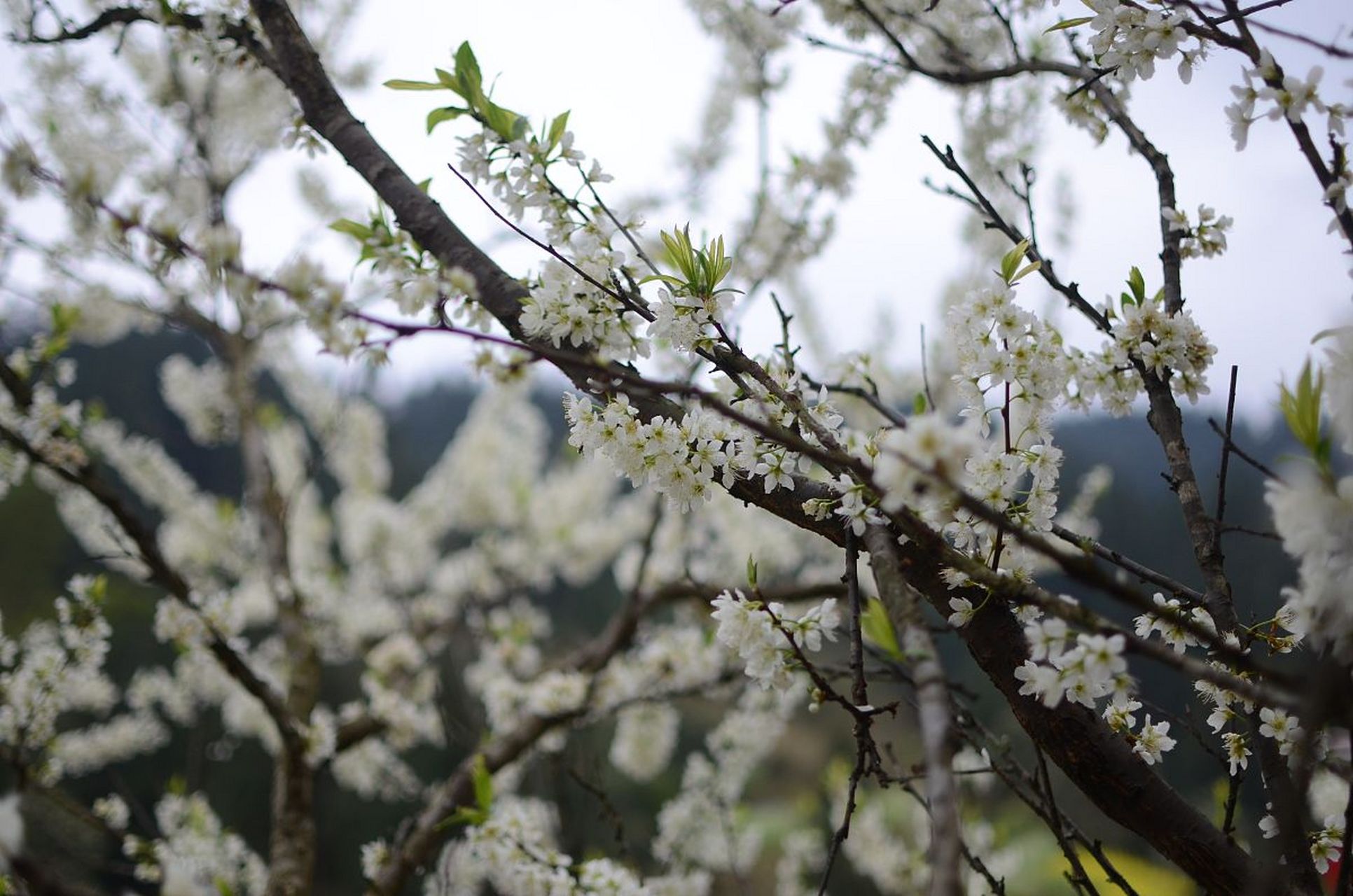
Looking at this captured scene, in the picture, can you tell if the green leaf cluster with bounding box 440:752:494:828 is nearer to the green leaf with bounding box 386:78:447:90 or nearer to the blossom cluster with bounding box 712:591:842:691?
the blossom cluster with bounding box 712:591:842:691

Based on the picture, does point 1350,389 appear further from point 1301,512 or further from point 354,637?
point 354,637

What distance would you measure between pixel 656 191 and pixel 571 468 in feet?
8.31

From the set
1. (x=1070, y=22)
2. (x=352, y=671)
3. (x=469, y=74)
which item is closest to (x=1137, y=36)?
(x=1070, y=22)

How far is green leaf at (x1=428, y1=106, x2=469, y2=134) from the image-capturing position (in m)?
1.24

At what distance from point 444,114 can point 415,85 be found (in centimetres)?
6

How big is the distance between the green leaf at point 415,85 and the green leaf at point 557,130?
0.60ft

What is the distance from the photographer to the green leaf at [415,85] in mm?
1203

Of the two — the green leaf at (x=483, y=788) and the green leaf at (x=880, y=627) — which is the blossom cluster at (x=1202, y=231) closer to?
the green leaf at (x=880, y=627)

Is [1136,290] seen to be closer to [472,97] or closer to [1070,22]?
[1070,22]

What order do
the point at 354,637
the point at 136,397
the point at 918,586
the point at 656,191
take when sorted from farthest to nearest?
the point at 136,397 < the point at 354,637 < the point at 656,191 < the point at 918,586

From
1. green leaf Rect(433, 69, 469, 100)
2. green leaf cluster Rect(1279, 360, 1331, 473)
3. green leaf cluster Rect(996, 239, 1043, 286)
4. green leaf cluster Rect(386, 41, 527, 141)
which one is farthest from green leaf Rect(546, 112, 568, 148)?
green leaf cluster Rect(1279, 360, 1331, 473)

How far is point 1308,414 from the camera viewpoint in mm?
704

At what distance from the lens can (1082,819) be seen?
6.69 metres

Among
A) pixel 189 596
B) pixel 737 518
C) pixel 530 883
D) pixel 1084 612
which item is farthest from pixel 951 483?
pixel 737 518
